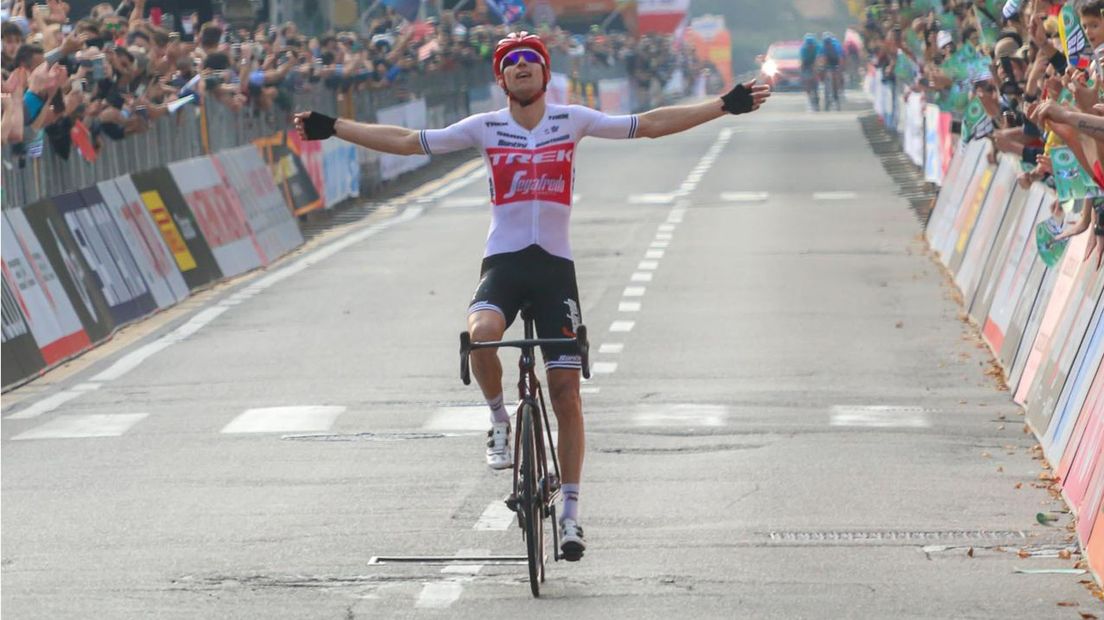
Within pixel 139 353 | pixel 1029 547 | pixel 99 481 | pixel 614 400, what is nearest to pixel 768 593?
pixel 1029 547

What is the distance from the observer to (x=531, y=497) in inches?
376

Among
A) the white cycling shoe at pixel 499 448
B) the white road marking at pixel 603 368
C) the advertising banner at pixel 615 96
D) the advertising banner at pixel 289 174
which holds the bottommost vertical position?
the advertising banner at pixel 615 96

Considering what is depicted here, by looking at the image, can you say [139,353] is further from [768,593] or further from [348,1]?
[348,1]

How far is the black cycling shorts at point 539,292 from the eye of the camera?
1008 cm

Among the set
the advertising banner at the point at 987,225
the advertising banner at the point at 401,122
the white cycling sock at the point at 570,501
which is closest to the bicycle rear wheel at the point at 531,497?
the white cycling sock at the point at 570,501

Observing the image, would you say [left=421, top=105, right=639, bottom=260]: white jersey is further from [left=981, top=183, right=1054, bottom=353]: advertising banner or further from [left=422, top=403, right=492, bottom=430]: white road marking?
[left=981, top=183, right=1054, bottom=353]: advertising banner

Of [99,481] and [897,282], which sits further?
[897,282]

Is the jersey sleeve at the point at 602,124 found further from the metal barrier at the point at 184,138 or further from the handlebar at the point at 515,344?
the metal barrier at the point at 184,138

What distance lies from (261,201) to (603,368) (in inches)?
450

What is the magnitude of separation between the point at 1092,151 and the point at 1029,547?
7.18ft

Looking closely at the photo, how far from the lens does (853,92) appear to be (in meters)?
106

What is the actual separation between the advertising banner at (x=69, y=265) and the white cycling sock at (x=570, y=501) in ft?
31.8

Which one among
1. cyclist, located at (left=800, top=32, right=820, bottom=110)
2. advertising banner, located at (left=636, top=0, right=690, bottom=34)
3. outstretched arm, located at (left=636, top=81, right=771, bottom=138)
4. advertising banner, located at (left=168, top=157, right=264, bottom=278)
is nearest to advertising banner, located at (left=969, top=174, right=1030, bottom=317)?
outstretched arm, located at (left=636, top=81, right=771, bottom=138)

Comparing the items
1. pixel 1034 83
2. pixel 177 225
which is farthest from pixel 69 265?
pixel 1034 83
